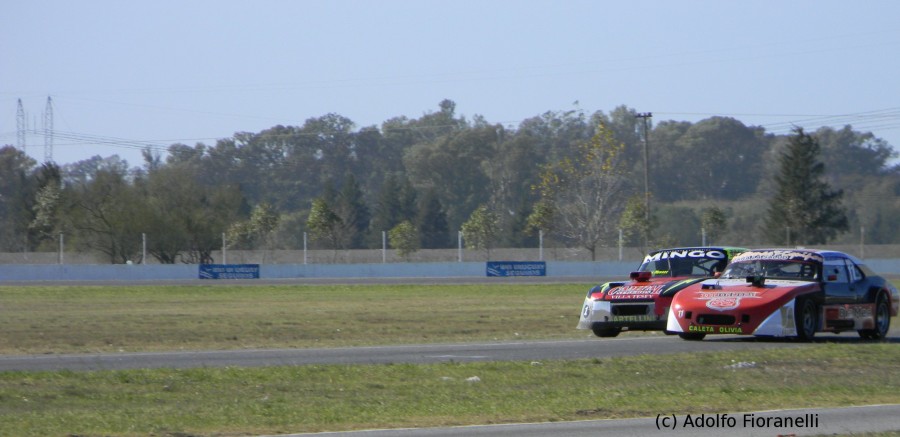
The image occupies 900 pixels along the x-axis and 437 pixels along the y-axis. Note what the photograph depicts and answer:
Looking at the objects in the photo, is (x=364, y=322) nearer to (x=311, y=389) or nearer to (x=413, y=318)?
(x=413, y=318)

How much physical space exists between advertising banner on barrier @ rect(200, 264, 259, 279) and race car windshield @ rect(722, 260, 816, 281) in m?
46.3

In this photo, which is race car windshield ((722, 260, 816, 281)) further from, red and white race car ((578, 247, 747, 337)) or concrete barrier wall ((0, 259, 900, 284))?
concrete barrier wall ((0, 259, 900, 284))

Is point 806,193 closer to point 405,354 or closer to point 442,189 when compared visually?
point 442,189

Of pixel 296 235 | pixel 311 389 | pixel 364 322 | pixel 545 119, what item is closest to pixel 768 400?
pixel 311 389

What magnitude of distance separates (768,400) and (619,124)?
5727 inches

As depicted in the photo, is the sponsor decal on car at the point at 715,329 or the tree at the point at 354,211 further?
the tree at the point at 354,211

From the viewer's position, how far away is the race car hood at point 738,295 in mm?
16562

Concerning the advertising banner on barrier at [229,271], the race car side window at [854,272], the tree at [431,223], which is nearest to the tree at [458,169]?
the tree at [431,223]

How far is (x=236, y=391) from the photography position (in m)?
12.4

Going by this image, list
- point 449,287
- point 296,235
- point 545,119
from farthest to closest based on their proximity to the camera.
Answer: point 545,119, point 296,235, point 449,287

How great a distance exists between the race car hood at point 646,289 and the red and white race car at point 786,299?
0.56 meters

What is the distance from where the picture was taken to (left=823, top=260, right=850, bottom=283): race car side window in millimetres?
17438

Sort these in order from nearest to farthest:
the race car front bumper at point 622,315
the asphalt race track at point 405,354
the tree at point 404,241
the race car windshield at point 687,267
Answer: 1. the asphalt race track at point 405,354
2. the race car front bumper at point 622,315
3. the race car windshield at point 687,267
4. the tree at point 404,241

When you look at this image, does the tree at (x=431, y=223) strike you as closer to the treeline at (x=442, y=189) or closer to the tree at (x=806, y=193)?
the treeline at (x=442, y=189)
